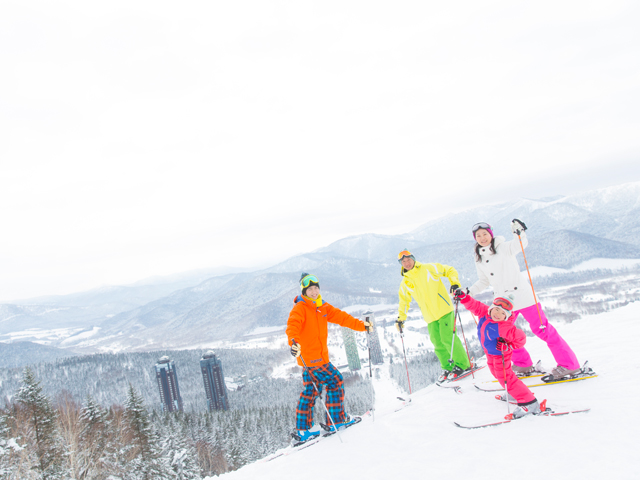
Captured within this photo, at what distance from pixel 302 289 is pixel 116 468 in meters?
17.7

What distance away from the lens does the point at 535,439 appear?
11.4 ft

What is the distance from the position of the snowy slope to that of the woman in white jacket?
1.41 feet

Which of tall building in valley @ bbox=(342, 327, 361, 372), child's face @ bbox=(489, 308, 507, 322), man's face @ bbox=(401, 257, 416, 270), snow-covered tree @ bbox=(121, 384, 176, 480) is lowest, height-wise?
tall building in valley @ bbox=(342, 327, 361, 372)

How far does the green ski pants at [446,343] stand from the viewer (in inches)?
262

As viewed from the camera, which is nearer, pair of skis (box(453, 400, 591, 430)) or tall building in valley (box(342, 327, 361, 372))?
pair of skis (box(453, 400, 591, 430))

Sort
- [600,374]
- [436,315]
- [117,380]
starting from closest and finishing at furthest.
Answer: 1. [600,374]
2. [436,315]
3. [117,380]

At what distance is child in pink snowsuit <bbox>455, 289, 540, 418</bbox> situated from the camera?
416cm

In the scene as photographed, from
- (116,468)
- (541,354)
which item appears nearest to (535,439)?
(541,354)

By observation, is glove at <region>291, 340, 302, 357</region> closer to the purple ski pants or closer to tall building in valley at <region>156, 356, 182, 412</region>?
the purple ski pants

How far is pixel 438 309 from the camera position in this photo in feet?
21.8

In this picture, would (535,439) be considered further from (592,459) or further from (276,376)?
(276,376)

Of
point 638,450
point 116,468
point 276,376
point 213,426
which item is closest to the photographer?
point 638,450

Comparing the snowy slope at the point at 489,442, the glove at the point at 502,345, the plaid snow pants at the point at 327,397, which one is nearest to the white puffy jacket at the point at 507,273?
the glove at the point at 502,345

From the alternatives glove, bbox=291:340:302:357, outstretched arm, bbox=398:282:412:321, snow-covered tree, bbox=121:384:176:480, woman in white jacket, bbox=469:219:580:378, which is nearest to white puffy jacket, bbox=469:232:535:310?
woman in white jacket, bbox=469:219:580:378
